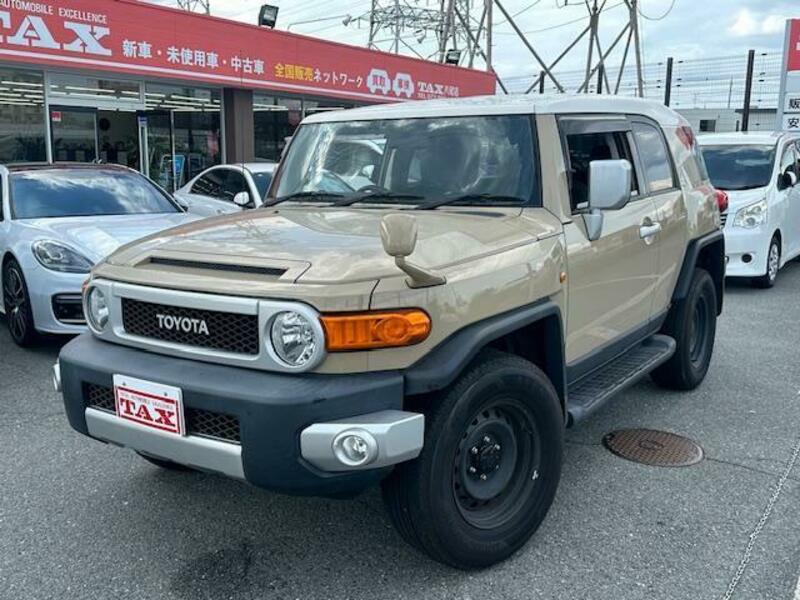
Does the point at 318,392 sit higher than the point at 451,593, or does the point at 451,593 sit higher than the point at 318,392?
the point at 318,392

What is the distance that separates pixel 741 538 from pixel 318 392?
2.06 metres

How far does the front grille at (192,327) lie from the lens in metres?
2.70

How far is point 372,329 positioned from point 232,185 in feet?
25.5

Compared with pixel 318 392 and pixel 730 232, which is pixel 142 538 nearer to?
pixel 318 392

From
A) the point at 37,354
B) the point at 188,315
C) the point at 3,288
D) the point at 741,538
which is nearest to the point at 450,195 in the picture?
the point at 188,315

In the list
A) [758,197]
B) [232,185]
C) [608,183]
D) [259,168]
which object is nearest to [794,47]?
[758,197]

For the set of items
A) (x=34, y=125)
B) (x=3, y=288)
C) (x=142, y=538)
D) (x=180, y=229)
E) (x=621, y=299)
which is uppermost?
(x=34, y=125)

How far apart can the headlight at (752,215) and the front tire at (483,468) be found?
6.70m

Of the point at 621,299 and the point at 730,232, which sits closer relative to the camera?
the point at 621,299

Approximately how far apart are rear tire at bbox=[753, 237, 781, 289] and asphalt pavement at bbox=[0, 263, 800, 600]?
4933mm

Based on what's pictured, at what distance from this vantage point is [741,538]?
3.30 metres

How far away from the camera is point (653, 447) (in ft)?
14.3

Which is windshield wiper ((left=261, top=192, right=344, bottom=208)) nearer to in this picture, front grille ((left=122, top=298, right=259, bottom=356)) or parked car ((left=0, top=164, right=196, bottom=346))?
front grille ((left=122, top=298, right=259, bottom=356))

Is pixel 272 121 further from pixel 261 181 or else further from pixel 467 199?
pixel 467 199
